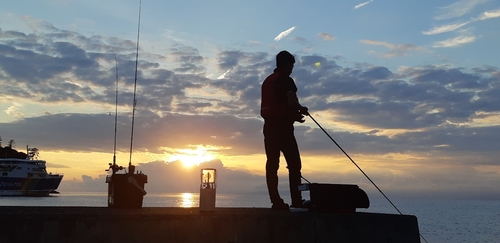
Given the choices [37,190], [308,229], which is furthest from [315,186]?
[37,190]

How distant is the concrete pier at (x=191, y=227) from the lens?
4691 millimetres

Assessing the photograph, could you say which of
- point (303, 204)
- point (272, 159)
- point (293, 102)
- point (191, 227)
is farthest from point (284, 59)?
point (191, 227)

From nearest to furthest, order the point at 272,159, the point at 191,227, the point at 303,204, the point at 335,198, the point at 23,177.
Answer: the point at 191,227
the point at 335,198
the point at 303,204
the point at 272,159
the point at 23,177

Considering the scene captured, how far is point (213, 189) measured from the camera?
6316mm

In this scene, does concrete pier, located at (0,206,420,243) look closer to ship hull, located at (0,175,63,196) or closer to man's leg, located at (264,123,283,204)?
man's leg, located at (264,123,283,204)

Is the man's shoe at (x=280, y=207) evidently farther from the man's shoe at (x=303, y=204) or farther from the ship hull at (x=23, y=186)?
the ship hull at (x=23, y=186)

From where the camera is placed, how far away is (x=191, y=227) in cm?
526

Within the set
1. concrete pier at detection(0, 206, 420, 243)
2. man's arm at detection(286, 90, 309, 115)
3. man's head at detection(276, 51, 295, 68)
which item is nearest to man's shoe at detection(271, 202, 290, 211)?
concrete pier at detection(0, 206, 420, 243)

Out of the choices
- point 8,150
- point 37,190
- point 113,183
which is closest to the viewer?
point 113,183

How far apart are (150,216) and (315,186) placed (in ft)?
8.73

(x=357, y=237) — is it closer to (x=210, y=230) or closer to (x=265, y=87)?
(x=210, y=230)

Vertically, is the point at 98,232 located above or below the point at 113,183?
below

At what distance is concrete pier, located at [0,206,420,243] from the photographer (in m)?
4.69

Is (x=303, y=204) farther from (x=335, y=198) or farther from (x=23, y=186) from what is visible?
(x=23, y=186)
